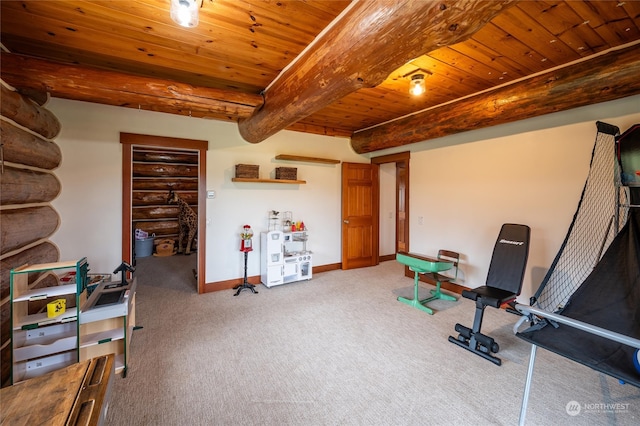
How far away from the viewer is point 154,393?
1.98 m

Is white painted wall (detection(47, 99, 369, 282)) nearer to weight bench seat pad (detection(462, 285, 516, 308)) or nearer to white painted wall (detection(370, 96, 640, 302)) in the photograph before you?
white painted wall (detection(370, 96, 640, 302))

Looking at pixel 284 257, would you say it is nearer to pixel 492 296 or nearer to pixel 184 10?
pixel 492 296

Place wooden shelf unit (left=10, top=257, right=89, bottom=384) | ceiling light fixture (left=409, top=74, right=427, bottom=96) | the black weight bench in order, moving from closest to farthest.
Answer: wooden shelf unit (left=10, top=257, right=89, bottom=384) → the black weight bench → ceiling light fixture (left=409, top=74, right=427, bottom=96)

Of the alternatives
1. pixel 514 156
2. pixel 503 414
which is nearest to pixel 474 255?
pixel 514 156

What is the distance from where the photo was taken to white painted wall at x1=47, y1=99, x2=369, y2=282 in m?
3.35

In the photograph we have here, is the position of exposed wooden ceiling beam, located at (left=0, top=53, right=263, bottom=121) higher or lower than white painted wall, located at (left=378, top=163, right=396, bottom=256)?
higher

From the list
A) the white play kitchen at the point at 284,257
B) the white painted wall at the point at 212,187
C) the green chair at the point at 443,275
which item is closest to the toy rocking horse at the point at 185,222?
the white painted wall at the point at 212,187

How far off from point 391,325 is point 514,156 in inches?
105

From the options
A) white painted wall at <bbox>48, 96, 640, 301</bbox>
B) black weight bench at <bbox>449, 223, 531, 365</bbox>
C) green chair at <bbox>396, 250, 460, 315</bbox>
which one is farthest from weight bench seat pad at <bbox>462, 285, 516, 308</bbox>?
white painted wall at <bbox>48, 96, 640, 301</bbox>

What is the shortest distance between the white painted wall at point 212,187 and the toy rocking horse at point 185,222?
3.24 meters

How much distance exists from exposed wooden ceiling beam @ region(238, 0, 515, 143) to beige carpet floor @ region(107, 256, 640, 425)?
90.2 inches

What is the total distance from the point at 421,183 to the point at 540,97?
6.76ft

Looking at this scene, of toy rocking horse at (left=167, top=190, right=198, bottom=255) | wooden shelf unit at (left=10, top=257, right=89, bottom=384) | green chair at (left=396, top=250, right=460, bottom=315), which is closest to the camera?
wooden shelf unit at (left=10, top=257, right=89, bottom=384)

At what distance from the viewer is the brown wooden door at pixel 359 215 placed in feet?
17.6
